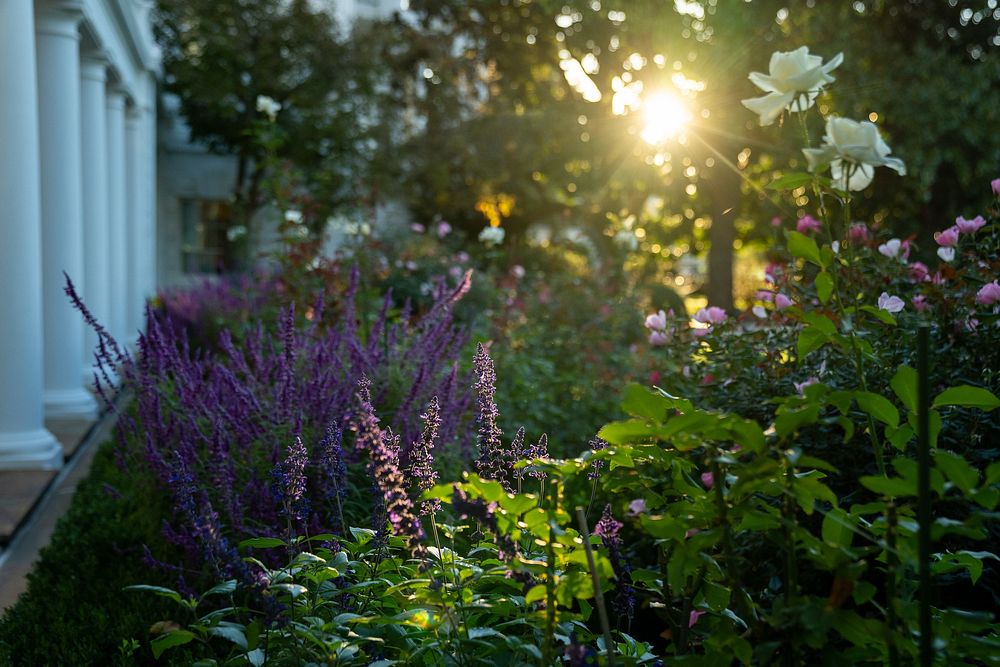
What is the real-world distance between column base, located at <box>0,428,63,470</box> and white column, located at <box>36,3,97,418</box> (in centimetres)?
151

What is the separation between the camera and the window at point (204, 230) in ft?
76.8

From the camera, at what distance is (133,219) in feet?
42.2

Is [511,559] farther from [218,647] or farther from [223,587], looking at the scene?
[218,647]

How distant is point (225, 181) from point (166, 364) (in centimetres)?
2055

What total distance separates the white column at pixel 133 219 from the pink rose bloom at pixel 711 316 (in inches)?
411

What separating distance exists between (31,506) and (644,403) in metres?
4.36

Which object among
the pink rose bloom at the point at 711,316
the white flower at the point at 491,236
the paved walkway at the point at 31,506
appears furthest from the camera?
the white flower at the point at 491,236

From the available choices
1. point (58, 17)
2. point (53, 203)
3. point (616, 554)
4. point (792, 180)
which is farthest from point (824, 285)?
point (58, 17)

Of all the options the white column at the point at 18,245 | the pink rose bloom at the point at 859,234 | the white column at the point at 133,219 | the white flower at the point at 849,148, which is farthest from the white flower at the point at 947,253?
the white column at the point at 133,219

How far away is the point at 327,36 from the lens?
66.6 ft

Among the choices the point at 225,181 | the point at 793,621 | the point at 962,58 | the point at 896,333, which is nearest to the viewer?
the point at 793,621

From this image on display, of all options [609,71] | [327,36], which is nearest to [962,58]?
[609,71]

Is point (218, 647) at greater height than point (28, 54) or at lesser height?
lesser

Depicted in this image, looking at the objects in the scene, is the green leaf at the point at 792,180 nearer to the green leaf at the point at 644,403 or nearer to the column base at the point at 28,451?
the green leaf at the point at 644,403
